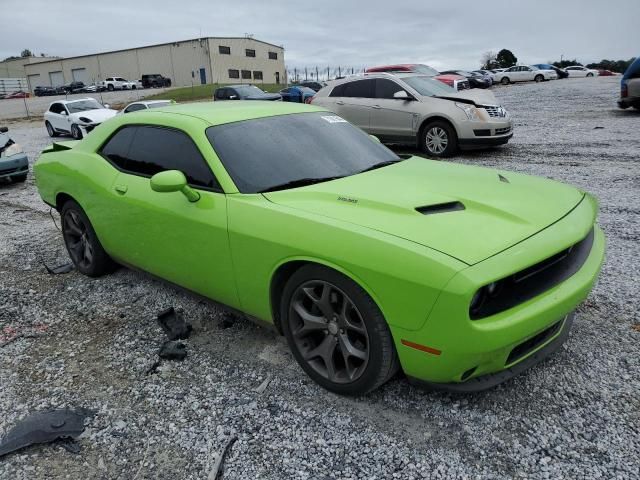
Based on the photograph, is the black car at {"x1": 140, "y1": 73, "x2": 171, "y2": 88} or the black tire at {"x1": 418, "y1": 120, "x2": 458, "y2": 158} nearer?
the black tire at {"x1": 418, "y1": 120, "x2": 458, "y2": 158}

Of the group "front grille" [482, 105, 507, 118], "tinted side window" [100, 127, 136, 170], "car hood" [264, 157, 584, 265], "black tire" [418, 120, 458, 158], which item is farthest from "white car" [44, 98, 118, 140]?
"car hood" [264, 157, 584, 265]

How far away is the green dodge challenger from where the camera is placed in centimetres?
216

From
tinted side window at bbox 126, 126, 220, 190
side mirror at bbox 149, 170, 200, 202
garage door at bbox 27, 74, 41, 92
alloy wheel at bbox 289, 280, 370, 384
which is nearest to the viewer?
alloy wheel at bbox 289, 280, 370, 384

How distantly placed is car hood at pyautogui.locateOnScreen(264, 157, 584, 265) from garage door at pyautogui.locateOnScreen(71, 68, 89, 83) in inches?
3331

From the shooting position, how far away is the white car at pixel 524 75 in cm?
3837

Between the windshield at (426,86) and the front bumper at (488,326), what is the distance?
7737mm

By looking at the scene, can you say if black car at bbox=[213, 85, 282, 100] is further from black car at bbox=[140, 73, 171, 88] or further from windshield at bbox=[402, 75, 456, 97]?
black car at bbox=[140, 73, 171, 88]

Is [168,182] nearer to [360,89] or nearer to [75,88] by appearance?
[360,89]

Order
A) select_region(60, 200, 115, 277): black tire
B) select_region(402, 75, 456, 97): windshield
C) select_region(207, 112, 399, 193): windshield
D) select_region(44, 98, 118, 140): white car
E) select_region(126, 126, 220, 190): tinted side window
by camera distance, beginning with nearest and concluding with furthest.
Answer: select_region(207, 112, 399, 193): windshield, select_region(126, 126, 220, 190): tinted side window, select_region(60, 200, 115, 277): black tire, select_region(402, 75, 456, 97): windshield, select_region(44, 98, 118, 140): white car

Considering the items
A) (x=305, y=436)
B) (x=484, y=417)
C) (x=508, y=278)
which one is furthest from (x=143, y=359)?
(x=508, y=278)

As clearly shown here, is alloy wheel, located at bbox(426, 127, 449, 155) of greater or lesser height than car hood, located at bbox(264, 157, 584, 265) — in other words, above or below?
below

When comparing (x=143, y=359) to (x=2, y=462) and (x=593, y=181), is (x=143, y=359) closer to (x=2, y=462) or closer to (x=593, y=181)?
(x=2, y=462)

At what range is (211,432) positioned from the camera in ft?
8.20

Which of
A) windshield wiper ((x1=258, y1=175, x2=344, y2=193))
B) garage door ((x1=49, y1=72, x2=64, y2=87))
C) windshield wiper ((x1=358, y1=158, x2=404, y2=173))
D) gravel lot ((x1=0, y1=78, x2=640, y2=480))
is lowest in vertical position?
gravel lot ((x1=0, y1=78, x2=640, y2=480))
